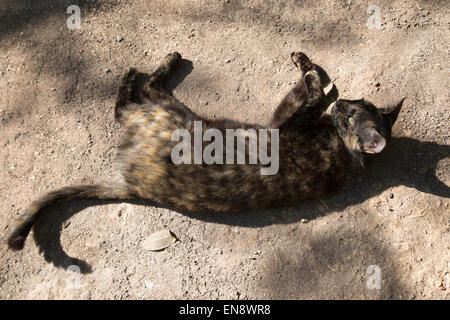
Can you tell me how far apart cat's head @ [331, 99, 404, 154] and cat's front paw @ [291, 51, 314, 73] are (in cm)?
59

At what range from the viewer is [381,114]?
135 inches

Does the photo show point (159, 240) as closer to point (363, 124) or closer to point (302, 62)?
point (363, 124)

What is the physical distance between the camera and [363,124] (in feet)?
11.0

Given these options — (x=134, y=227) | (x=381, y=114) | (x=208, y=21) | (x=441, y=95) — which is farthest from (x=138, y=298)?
(x=441, y=95)

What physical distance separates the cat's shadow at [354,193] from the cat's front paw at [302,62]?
1.10 metres

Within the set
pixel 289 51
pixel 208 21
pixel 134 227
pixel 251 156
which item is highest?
pixel 208 21

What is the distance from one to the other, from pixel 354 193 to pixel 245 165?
3.54 ft

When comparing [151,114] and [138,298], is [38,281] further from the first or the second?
[151,114]

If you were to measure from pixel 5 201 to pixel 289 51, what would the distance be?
10.6 ft

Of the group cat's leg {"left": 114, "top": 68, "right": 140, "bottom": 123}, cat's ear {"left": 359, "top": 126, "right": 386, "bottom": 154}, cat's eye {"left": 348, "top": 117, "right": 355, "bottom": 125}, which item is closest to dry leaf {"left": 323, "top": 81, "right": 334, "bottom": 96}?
cat's eye {"left": 348, "top": 117, "right": 355, "bottom": 125}

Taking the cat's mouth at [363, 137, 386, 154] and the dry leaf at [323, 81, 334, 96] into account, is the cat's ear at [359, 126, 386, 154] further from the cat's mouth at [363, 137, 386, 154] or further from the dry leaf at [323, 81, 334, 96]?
the dry leaf at [323, 81, 334, 96]

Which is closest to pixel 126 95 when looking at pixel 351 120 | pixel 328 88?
pixel 328 88

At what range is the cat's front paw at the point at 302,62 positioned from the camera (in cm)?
397

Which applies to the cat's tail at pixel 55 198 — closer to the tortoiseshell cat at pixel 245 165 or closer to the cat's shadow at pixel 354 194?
the tortoiseshell cat at pixel 245 165
